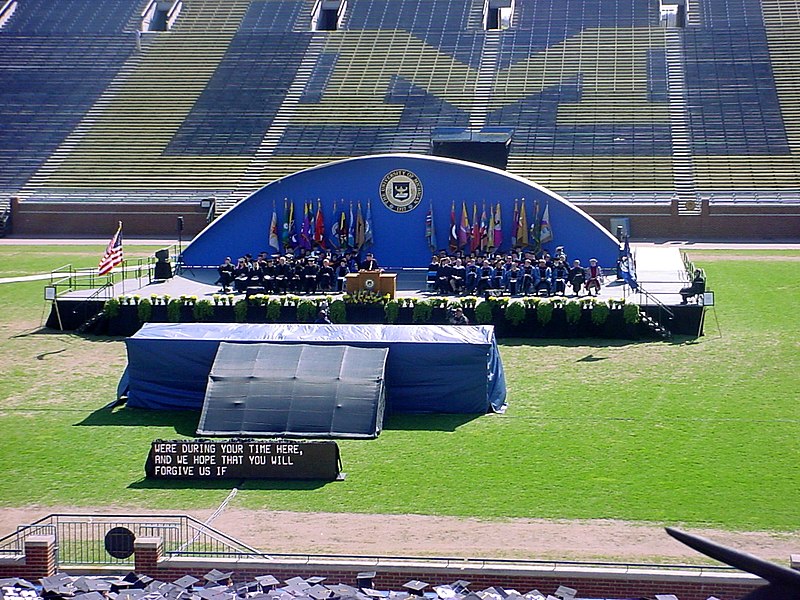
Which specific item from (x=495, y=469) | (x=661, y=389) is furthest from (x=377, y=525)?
(x=661, y=389)

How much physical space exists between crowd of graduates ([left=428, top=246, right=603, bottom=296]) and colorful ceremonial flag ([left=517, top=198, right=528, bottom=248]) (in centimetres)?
167

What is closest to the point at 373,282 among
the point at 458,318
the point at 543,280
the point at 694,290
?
the point at 458,318

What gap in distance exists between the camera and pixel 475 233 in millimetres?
38250

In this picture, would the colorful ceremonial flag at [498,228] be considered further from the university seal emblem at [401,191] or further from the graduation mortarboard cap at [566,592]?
the graduation mortarboard cap at [566,592]

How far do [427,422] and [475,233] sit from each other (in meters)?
14.8

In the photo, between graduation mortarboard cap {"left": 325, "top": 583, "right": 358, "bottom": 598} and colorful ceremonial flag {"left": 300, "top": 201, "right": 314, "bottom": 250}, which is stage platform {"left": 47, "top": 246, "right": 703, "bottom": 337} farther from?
graduation mortarboard cap {"left": 325, "top": 583, "right": 358, "bottom": 598}

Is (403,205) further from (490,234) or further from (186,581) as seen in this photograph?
(186,581)

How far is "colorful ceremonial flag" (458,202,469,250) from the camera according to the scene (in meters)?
38.2

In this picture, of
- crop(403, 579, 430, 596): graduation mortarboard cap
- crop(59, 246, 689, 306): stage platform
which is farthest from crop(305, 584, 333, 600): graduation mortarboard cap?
crop(59, 246, 689, 306): stage platform

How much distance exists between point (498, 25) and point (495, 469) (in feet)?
182

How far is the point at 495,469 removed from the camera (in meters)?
20.6

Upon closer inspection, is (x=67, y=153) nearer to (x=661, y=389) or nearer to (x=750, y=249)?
(x=750, y=249)

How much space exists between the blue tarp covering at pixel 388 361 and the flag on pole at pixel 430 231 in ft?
42.8

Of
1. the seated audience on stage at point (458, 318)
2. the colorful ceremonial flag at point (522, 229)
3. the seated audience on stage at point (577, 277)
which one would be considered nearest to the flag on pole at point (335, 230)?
the colorful ceremonial flag at point (522, 229)
